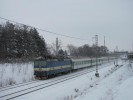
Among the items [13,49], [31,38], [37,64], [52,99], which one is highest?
[31,38]

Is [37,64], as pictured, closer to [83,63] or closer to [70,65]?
[70,65]

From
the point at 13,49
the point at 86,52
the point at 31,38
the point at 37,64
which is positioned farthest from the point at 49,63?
the point at 86,52

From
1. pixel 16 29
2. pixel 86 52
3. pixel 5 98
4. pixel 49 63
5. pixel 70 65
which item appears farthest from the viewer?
pixel 86 52

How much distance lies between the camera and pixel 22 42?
47719mm

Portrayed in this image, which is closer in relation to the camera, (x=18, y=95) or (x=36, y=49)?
(x=18, y=95)

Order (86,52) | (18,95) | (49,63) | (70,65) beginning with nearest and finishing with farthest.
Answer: (18,95)
(49,63)
(70,65)
(86,52)

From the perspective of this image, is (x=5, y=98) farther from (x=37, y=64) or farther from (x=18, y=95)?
(x=37, y=64)

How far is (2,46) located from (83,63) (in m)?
23.6

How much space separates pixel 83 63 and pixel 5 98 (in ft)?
93.3

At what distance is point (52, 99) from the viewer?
1242 cm

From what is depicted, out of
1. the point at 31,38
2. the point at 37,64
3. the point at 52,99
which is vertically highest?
the point at 31,38

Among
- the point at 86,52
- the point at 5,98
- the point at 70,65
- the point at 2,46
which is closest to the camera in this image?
the point at 5,98

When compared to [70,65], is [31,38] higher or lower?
higher

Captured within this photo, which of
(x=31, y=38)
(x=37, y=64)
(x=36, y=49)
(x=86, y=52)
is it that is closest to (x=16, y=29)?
(x=31, y=38)
